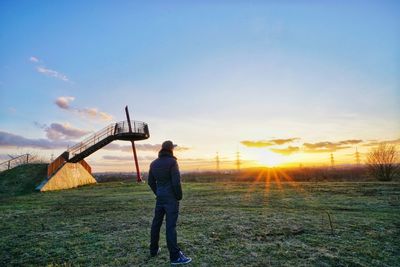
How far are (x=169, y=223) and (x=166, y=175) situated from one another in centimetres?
101

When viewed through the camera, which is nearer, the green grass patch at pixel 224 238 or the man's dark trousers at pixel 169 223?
the man's dark trousers at pixel 169 223

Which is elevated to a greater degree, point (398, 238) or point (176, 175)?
point (176, 175)

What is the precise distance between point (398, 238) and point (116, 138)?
2879 centimetres

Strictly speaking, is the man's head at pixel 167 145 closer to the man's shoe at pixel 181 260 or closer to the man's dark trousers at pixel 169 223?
the man's dark trousers at pixel 169 223

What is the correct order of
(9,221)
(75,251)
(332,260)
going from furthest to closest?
(9,221)
(75,251)
(332,260)

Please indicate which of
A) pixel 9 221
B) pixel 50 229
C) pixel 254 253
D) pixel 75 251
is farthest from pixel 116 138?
pixel 254 253

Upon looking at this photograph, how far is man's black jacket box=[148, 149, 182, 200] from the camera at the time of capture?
20.0 feet

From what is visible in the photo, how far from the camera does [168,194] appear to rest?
6184 mm

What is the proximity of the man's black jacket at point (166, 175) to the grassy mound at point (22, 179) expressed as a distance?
23.7 m

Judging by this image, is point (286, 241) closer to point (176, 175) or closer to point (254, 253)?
point (254, 253)

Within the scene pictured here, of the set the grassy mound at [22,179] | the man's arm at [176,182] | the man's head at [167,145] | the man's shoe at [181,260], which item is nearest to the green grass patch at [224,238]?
the man's shoe at [181,260]

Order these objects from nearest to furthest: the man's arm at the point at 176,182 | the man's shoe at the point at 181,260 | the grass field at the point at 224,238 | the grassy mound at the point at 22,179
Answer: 1. the man's shoe at the point at 181,260
2. the man's arm at the point at 176,182
3. the grass field at the point at 224,238
4. the grassy mound at the point at 22,179

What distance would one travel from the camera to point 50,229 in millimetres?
9930

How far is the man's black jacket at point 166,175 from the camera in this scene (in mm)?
6098
